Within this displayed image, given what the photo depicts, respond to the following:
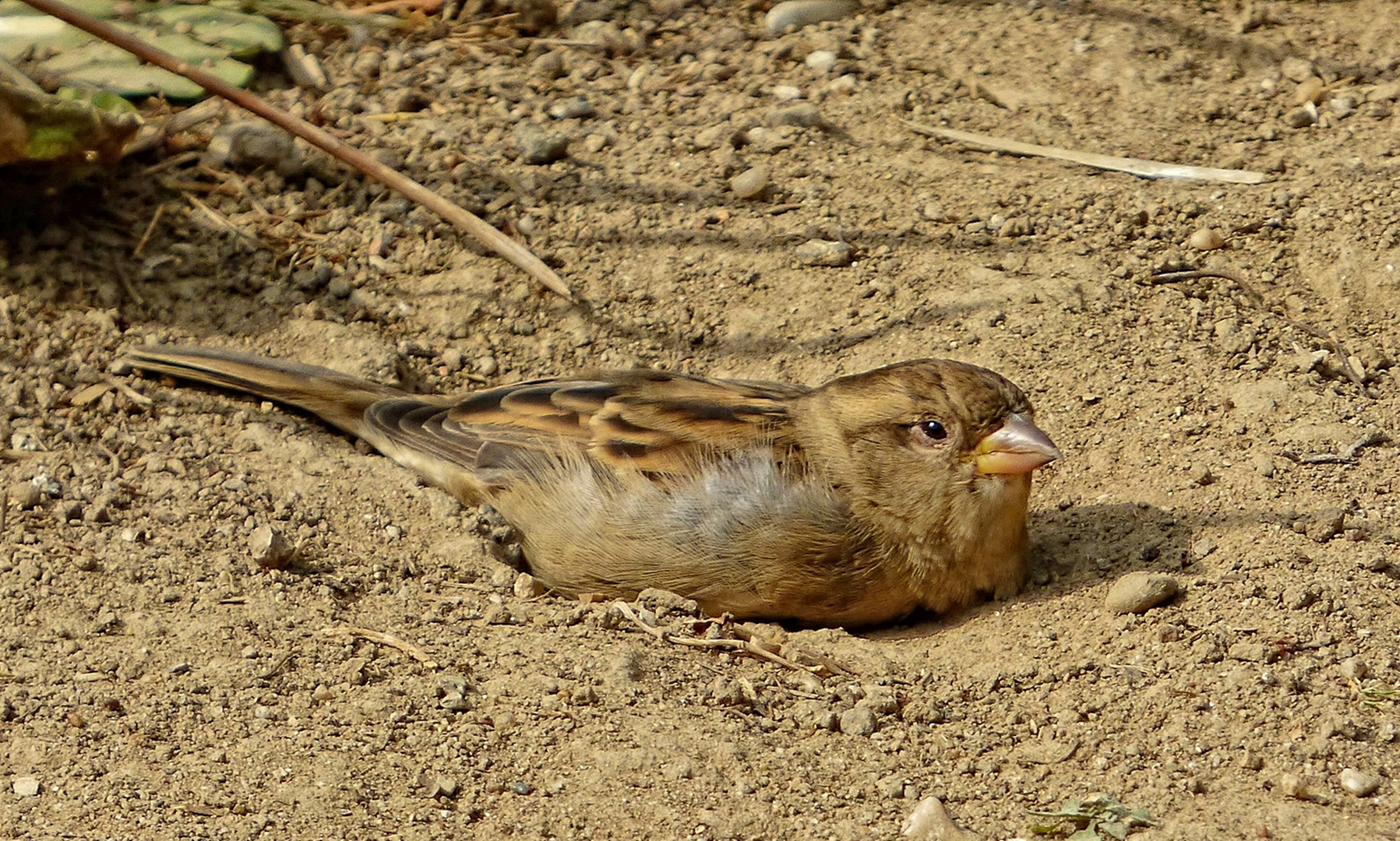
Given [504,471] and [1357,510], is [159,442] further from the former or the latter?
[1357,510]

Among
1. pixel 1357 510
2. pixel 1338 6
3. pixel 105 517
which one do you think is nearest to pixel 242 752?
pixel 105 517

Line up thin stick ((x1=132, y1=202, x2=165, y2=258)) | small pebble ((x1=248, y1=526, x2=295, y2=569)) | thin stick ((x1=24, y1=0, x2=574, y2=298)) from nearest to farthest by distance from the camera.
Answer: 1. small pebble ((x1=248, y1=526, x2=295, y2=569))
2. thin stick ((x1=24, y1=0, x2=574, y2=298))
3. thin stick ((x1=132, y1=202, x2=165, y2=258))

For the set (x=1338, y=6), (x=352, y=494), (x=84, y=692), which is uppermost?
(x=1338, y=6)

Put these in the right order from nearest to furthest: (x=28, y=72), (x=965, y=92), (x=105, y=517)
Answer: (x=105, y=517), (x=28, y=72), (x=965, y=92)

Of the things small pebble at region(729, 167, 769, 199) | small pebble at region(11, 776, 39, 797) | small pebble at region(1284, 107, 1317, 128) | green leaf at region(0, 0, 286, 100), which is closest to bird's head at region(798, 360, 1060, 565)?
small pebble at region(729, 167, 769, 199)

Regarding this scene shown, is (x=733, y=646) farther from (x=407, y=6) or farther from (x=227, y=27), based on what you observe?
(x=407, y=6)

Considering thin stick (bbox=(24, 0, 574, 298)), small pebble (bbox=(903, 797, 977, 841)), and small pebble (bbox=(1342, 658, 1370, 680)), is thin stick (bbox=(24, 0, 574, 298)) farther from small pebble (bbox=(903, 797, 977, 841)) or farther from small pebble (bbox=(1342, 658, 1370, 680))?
small pebble (bbox=(1342, 658, 1370, 680))

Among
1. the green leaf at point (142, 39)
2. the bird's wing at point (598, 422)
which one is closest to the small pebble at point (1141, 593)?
the bird's wing at point (598, 422)
